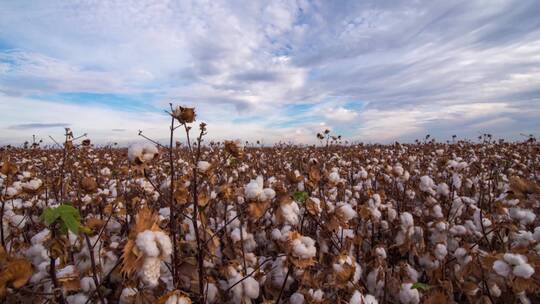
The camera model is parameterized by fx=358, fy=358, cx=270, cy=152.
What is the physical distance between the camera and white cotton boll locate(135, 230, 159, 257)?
4.77 feet

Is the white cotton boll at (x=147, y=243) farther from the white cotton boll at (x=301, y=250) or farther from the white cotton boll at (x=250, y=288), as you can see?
the white cotton boll at (x=250, y=288)

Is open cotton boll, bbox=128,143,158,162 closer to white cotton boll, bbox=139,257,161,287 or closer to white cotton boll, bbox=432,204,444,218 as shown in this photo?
white cotton boll, bbox=139,257,161,287

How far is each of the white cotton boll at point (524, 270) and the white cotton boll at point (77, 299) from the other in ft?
8.60

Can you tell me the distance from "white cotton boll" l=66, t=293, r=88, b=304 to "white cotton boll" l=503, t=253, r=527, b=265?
2603 mm

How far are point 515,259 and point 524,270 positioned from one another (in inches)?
2.6

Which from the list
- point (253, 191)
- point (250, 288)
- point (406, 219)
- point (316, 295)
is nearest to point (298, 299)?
point (316, 295)

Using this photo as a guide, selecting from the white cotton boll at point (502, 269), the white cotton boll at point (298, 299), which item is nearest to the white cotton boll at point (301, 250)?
the white cotton boll at point (298, 299)

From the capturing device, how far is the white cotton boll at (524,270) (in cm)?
196

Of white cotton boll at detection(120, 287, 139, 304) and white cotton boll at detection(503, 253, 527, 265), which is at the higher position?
white cotton boll at detection(503, 253, 527, 265)

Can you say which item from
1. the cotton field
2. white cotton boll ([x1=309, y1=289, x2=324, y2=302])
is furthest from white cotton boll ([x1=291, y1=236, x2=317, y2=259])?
white cotton boll ([x1=309, y1=289, x2=324, y2=302])

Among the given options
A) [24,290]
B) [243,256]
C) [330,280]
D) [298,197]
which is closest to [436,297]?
[330,280]

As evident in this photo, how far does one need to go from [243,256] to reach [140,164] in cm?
163

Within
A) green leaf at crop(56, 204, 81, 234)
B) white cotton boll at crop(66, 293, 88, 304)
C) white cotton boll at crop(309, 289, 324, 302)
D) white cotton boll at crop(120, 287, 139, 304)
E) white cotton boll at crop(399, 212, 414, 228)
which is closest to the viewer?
green leaf at crop(56, 204, 81, 234)

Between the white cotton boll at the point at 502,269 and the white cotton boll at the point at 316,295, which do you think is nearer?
the white cotton boll at the point at 502,269
